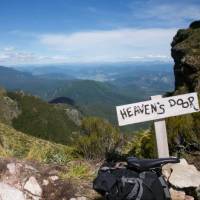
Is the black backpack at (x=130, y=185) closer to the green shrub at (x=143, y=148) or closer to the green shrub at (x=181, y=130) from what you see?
the green shrub at (x=181, y=130)

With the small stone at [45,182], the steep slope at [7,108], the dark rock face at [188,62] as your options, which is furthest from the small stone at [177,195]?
the steep slope at [7,108]

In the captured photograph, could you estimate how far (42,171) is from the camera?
265 inches

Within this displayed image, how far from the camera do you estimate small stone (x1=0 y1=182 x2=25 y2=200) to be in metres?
→ 5.99

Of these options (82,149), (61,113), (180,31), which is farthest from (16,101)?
(82,149)

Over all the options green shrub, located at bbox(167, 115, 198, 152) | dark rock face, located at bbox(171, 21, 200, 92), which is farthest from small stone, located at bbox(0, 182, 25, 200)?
dark rock face, located at bbox(171, 21, 200, 92)

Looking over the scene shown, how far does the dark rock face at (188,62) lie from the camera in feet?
63.4

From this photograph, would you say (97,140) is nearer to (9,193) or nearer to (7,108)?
(9,193)

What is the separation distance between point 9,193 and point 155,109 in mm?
2896

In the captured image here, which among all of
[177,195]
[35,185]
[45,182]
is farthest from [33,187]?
[177,195]

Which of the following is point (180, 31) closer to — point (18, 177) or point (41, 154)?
point (41, 154)

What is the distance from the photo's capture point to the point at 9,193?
237 inches

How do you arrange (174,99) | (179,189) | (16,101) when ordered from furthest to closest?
(16,101) < (174,99) < (179,189)

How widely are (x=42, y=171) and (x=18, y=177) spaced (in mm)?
466

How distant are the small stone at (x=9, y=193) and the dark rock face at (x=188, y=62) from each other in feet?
39.4
